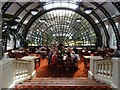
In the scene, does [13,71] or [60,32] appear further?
[60,32]

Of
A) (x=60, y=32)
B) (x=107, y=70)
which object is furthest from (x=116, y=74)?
(x=60, y=32)

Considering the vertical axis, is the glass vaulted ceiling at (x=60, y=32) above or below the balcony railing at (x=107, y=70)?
above

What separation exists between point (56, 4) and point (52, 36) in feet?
9.87

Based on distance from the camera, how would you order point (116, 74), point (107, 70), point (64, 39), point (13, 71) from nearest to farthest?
1. point (116, 74)
2. point (13, 71)
3. point (107, 70)
4. point (64, 39)

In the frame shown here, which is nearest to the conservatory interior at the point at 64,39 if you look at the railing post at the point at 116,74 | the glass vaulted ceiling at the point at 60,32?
the glass vaulted ceiling at the point at 60,32

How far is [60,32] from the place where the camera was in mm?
19219

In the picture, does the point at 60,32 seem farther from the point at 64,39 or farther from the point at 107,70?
the point at 107,70

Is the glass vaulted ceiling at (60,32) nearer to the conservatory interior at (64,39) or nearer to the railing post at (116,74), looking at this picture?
the conservatory interior at (64,39)

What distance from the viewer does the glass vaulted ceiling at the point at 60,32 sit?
744 inches

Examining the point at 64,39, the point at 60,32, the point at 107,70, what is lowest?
the point at 107,70

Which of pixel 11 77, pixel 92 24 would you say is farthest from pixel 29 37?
pixel 11 77

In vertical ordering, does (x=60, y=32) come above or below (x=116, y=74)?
→ above

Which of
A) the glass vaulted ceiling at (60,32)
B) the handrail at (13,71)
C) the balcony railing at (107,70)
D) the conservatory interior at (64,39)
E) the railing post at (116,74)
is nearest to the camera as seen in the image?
the handrail at (13,71)

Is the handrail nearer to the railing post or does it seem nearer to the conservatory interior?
the conservatory interior
